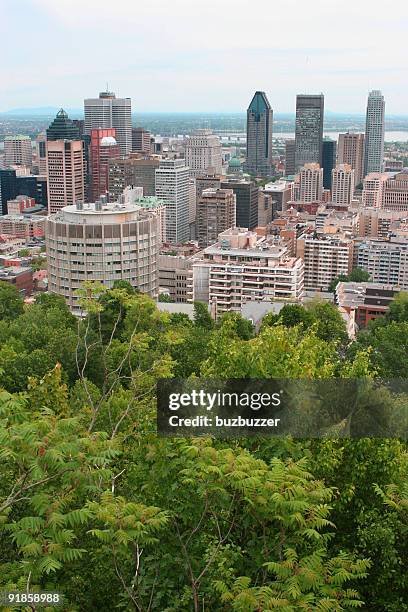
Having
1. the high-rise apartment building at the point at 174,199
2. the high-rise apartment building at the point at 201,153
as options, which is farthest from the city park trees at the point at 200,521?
the high-rise apartment building at the point at 201,153

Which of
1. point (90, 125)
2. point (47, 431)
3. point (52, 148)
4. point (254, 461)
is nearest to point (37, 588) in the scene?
point (47, 431)

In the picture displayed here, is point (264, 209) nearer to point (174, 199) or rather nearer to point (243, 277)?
point (174, 199)

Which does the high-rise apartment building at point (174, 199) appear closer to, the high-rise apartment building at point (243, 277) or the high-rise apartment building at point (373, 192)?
the high-rise apartment building at point (373, 192)

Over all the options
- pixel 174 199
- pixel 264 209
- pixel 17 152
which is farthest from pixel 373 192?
pixel 17 152

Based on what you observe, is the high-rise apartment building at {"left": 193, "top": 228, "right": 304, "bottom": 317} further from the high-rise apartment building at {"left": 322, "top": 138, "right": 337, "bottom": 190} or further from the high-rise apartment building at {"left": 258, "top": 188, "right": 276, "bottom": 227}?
the high-rise apartment building at {"left": 322, "top": 138, "right": 337, "bottom": 190}

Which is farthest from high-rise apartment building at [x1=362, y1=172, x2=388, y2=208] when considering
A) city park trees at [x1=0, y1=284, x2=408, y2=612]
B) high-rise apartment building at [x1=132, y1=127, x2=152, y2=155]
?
city park trees at [x1=0, y1=284, x2=408, y2=612]

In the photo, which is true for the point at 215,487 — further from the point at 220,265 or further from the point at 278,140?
the point at 278,140
